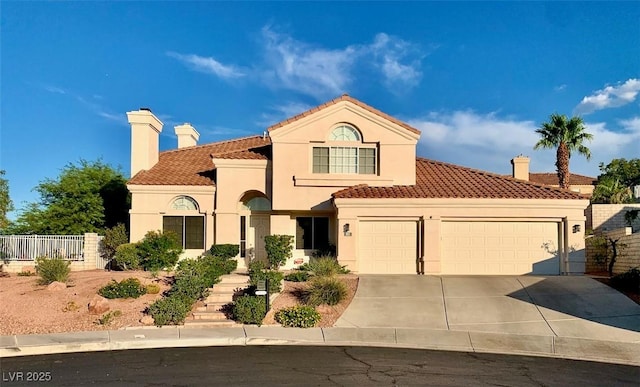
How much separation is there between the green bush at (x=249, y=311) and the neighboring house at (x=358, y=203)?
19.6 ft

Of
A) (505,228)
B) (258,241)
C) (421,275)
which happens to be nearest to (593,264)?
(505,228)

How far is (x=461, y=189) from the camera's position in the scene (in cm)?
2098

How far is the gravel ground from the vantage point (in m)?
13.9

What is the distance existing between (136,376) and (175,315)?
182 inches

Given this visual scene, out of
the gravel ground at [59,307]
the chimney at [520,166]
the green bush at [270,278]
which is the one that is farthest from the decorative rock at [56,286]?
the chimney at [520,166]

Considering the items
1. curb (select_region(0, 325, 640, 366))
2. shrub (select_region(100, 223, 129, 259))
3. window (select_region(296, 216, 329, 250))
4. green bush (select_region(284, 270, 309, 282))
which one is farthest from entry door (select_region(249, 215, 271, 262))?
curb (select_region(0, 325, 640, 366))

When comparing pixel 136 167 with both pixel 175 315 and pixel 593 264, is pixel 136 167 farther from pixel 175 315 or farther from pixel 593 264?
pixel 593 264

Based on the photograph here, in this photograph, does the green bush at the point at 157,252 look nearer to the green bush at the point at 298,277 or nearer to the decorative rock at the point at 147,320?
the green bush at the point at 298,277

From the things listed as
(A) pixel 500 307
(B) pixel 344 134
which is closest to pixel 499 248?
(A) pixel 500 307

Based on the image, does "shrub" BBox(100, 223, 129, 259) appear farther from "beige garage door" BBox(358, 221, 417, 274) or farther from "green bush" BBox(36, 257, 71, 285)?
"beige garage door" BBox(358, 221, 417, 274)

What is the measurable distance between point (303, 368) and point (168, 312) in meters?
5.51

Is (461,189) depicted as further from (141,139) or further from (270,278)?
(141,139)

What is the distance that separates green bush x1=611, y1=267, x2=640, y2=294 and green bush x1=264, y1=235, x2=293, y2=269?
38.3 ft

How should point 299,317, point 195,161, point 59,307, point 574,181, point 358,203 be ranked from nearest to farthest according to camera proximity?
point 299,317, point 59,307, point 358,203, point 195,161, point 574,181
